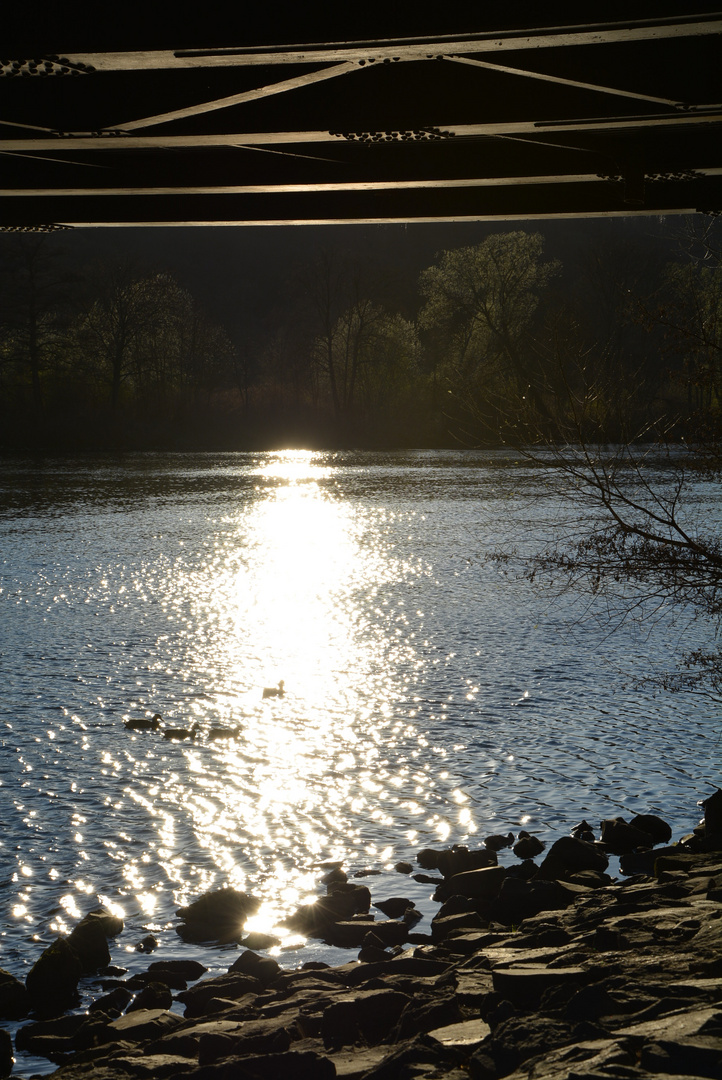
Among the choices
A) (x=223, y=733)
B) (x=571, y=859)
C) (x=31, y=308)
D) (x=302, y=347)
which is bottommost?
(x=571, y=859)

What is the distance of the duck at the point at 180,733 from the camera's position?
10297mm

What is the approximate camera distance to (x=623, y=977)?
5250mm

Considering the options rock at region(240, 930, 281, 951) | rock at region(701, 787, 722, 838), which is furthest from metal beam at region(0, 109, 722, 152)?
rock at region(240, 930, 281, 951)

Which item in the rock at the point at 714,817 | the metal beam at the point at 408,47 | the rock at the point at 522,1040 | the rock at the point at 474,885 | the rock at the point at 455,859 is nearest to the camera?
the rock at the point at 522,1040

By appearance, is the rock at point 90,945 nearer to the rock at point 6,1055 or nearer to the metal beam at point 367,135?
the rock at point 6,1055

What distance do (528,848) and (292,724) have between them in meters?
3.87

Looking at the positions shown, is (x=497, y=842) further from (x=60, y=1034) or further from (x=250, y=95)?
(x=250, y=95)

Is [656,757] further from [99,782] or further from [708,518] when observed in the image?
[708,518]

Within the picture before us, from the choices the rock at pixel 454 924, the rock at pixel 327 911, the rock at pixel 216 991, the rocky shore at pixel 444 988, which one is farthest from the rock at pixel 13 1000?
the rock at pixel 454 924

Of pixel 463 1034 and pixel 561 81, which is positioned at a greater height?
pixel 561 81

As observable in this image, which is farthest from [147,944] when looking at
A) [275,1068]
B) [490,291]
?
[490,291]

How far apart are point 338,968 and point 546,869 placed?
6.31ft

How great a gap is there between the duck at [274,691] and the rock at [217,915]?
5144 mm

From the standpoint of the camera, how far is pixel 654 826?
7938 mm
